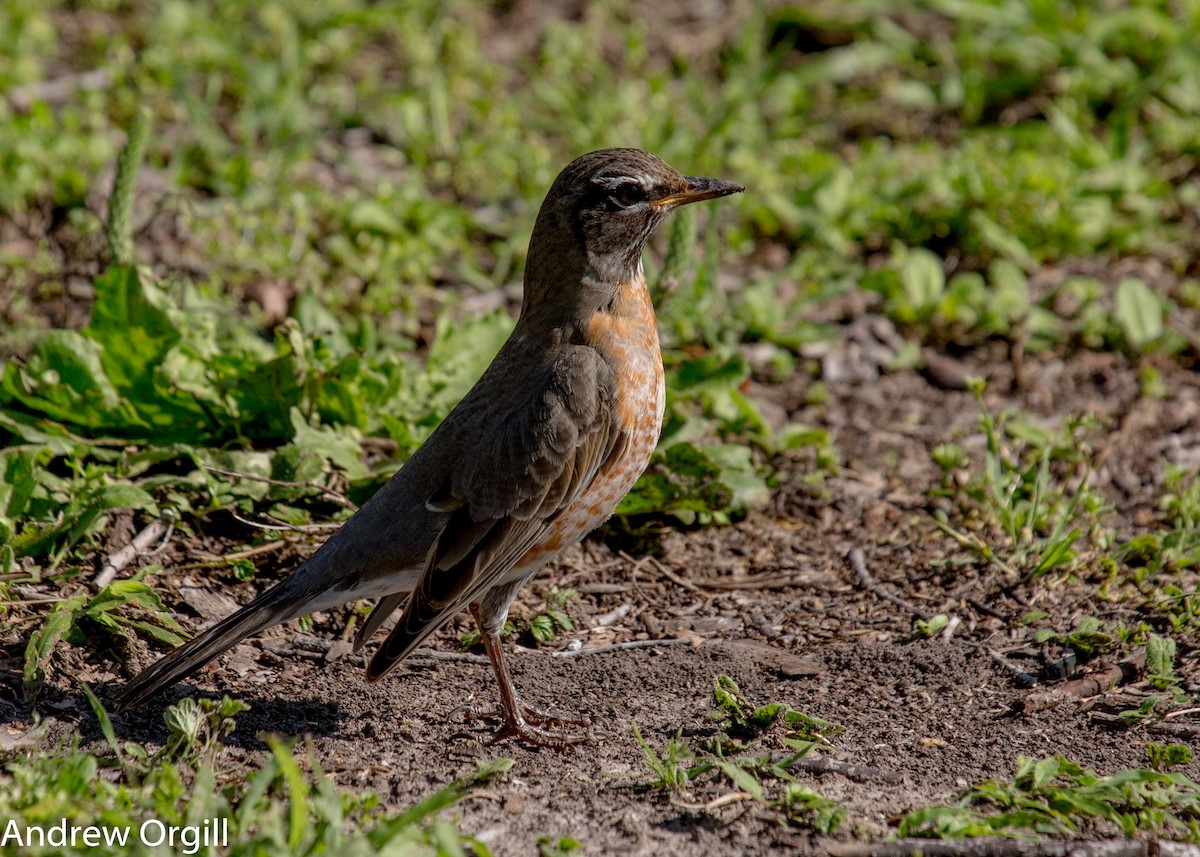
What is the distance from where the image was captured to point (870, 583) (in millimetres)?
6180

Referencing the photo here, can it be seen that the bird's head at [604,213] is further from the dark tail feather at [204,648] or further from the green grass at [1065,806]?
the green grass at [1065,806]

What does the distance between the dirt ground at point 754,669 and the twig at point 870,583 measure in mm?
24

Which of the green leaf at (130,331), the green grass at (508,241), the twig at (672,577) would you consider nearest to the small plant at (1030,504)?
the green grass at (508,241)

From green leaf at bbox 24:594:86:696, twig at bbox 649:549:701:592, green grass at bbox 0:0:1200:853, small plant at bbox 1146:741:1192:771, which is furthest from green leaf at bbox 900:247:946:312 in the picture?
green leaf at bbox 24:594:86:696

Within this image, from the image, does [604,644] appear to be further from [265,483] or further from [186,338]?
[186,338]

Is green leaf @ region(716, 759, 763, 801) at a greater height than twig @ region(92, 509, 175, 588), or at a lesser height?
lesser

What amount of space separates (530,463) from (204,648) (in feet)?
4.41

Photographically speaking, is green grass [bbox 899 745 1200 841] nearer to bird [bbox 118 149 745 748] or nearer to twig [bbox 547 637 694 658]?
bird [bbox 118 149 745 748]

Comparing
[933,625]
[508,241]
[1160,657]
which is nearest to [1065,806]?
[1160,657]

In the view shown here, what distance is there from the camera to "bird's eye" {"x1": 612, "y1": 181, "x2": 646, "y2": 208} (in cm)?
545

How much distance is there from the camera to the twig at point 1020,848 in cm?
401

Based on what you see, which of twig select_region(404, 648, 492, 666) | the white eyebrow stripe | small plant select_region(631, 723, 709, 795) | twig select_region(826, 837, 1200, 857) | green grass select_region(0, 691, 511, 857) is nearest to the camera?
green grass select_region(0, 691, 511, 857)

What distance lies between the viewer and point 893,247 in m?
8.66

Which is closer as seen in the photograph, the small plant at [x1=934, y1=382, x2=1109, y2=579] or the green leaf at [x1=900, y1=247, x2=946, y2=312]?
the small plant at [x1=934, y1=382, x2=1109, y2=579]
